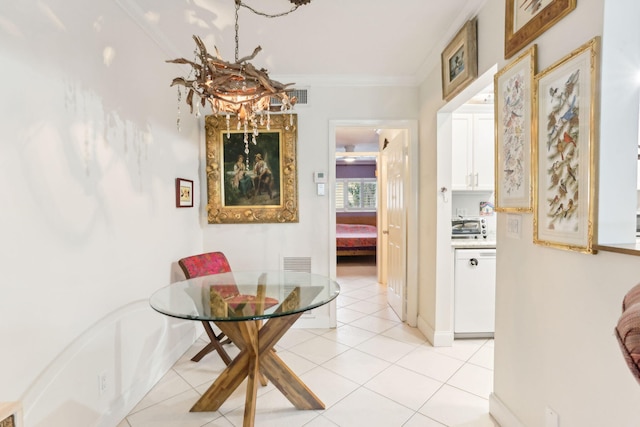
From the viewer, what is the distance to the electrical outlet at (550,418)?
1373 millimetres

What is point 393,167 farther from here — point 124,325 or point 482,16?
point 124,325

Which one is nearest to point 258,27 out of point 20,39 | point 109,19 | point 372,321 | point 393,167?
point 109,19

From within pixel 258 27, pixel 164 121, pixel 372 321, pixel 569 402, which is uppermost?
pixel 258 27

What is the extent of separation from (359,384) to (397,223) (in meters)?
1.82

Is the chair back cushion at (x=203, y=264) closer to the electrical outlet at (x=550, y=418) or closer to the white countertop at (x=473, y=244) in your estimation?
the white countertop at (x=473, y=244)

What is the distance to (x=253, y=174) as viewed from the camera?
3.18 m

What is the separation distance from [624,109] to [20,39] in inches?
91.9

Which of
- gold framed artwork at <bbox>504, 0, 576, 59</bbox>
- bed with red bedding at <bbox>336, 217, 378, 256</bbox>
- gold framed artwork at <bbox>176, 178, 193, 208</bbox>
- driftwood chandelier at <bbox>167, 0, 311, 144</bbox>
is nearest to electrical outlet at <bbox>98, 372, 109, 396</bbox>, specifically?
gold framed artwork at <bbox>176, 178, 193, 208</bbox>

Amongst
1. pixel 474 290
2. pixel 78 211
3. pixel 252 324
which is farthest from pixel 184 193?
pixel 474 290

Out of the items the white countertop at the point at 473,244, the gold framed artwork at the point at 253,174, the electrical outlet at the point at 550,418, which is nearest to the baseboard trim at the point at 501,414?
the electrical outlet at the point at 550,418

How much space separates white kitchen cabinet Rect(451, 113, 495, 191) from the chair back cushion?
7.69ft

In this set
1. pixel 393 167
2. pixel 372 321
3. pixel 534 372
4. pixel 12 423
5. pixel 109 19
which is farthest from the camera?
pixel 393 167

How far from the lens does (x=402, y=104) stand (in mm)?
3188

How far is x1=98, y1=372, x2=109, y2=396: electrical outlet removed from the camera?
169 cm
